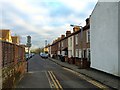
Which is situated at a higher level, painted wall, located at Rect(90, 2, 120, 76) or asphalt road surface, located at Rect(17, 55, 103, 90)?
painted wall, located at Rect(90, 2, 120, 76)

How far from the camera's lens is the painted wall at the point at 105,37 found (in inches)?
721

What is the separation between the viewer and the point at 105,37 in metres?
20.8

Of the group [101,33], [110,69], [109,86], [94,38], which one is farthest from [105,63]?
[109,86]

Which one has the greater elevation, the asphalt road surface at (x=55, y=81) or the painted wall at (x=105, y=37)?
the painted wall at (x=105, y=37)

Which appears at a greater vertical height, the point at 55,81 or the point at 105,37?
the point at 105,37

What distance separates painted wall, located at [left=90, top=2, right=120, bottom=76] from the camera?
1831 cm

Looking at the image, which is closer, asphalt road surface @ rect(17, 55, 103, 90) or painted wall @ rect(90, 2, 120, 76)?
asphalt road surface @ rect(17, 55, 103, 90)

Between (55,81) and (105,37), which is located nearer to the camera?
(55,81)

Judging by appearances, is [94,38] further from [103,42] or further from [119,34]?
[119,34]

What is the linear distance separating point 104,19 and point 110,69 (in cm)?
475

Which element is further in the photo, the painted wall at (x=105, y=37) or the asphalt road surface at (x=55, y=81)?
the painted wall at (x=105, y=37)

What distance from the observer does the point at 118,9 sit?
1783 cm

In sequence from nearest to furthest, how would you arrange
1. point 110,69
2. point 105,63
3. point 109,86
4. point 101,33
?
1. point 109,86
2. point 110,69
3. point 105,63
4. point 101,33

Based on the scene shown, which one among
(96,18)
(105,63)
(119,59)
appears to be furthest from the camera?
(96,18)
